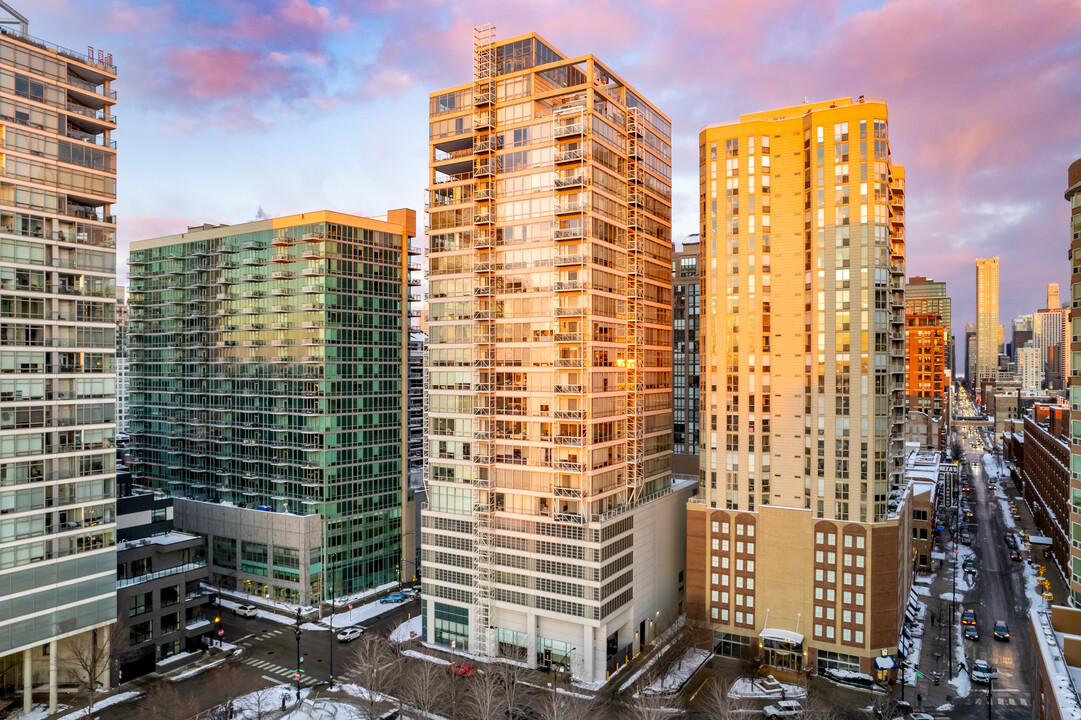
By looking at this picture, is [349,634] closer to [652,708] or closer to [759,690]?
[652,708]

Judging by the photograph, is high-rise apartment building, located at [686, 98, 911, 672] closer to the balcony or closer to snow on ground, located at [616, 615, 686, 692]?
snow on ground, located at [616, 615, 686, 692]

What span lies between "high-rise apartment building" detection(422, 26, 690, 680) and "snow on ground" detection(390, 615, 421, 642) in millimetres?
4241

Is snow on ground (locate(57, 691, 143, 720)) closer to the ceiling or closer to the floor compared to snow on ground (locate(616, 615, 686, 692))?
closer to the ceiling

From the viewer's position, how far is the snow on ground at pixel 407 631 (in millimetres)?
87000

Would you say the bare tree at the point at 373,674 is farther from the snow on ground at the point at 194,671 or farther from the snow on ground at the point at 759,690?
the snow on ground at the point at 759,690

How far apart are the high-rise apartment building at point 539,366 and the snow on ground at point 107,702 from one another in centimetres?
3248

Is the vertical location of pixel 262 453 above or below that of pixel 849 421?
below

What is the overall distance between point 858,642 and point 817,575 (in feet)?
26.8

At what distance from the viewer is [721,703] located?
63.8 meters

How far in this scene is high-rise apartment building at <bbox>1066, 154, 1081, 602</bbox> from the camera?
54188 millimetres

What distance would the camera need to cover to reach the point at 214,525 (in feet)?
350

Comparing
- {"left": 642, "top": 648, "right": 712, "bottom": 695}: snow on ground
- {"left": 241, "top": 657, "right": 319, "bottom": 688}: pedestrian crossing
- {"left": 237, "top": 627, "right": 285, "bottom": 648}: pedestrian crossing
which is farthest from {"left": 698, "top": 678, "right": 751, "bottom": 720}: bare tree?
{"left": 237, "top": 627, "right": 285, "bottom": 648}: pedestrian crossing

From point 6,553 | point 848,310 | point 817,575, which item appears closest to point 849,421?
point 848,310

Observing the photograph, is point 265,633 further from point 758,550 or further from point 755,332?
point 755,332
